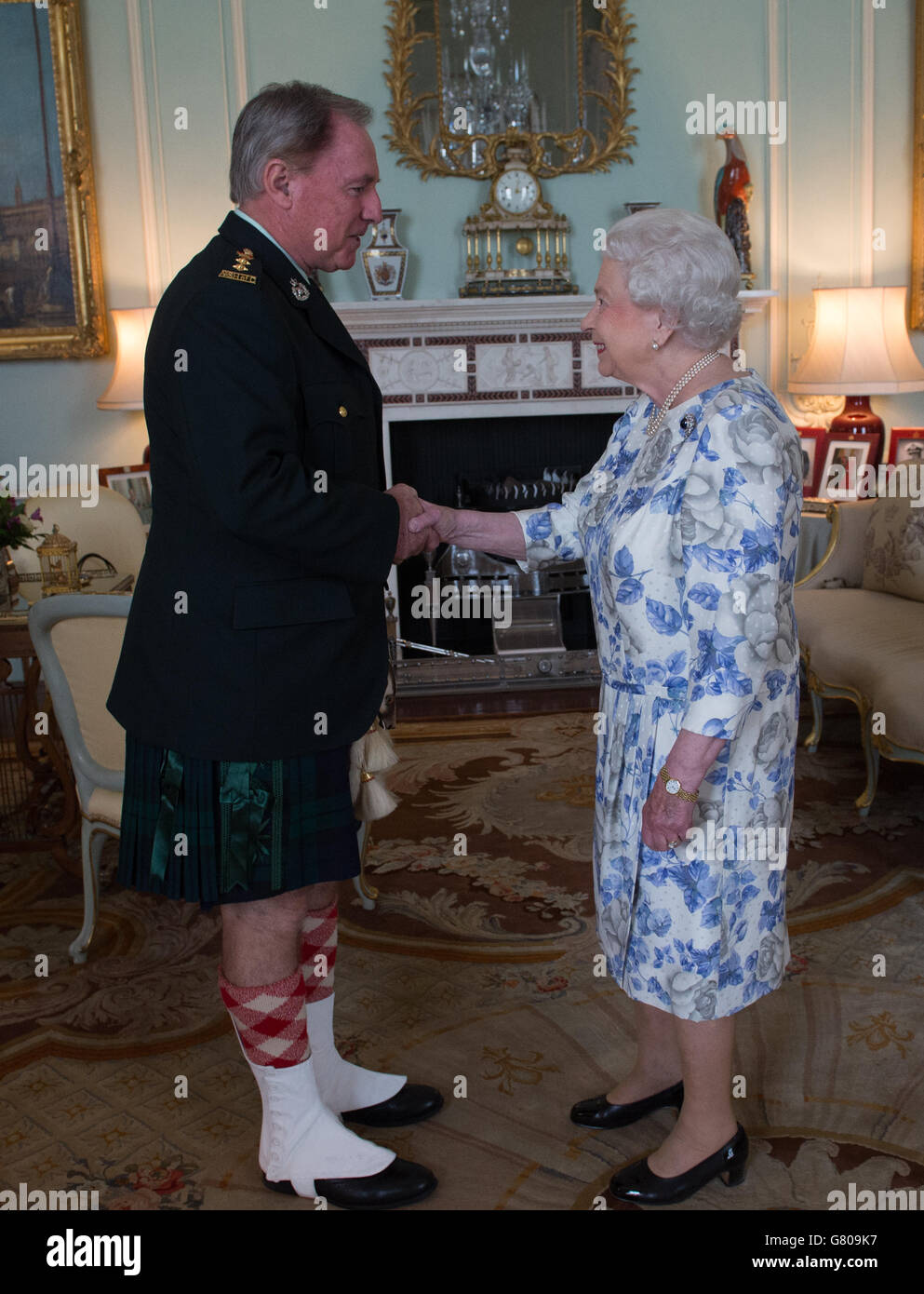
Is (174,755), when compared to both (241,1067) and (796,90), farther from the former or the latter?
(796,90)

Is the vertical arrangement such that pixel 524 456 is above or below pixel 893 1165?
above

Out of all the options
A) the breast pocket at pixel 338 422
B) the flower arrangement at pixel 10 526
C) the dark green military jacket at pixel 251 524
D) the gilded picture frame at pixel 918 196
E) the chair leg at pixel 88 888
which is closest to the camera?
the dark green military jacket at pixel 251 524

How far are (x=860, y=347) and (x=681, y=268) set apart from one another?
382 cm

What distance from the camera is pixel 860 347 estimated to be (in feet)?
16.9

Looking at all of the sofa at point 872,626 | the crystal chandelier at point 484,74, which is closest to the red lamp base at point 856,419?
the sofa at point 872,626

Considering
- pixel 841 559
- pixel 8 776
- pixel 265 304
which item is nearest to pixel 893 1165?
pixel 265 304

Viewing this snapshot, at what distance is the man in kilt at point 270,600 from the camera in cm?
165

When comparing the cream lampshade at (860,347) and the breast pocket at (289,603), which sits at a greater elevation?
the cream lampshade at (860,347)

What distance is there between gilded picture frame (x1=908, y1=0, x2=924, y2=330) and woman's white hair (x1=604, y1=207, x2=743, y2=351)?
14.5 ft

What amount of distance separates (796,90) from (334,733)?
16.1ft

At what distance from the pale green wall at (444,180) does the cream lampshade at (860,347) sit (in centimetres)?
49

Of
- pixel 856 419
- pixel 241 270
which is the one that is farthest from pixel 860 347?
pixel 241 270

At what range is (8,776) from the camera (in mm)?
4117

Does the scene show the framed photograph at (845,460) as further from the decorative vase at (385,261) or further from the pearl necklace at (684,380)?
the pearl necklace at (684,380)
